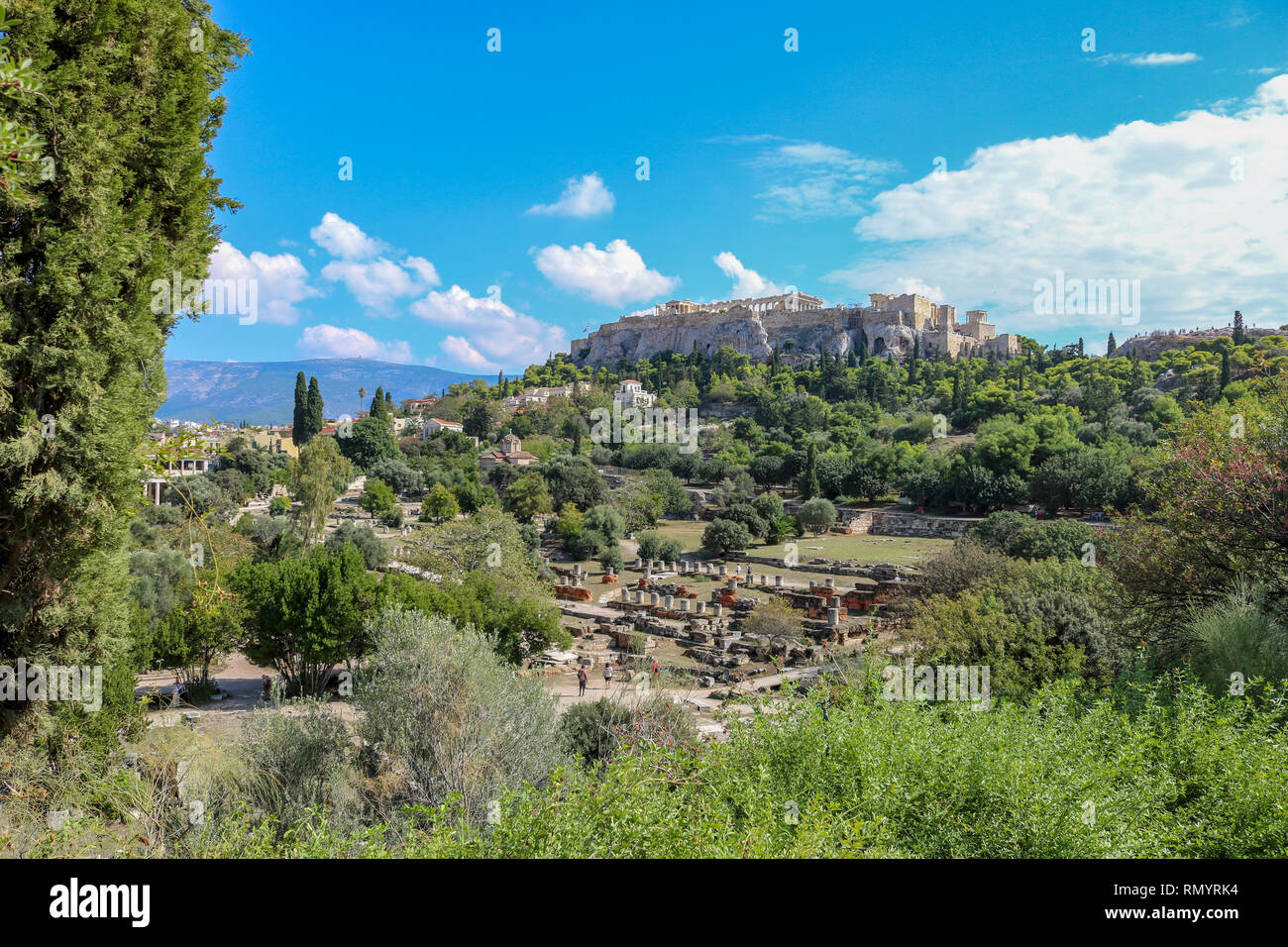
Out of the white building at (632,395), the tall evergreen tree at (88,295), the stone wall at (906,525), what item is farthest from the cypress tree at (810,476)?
the tall evergreen tree at (88,295)

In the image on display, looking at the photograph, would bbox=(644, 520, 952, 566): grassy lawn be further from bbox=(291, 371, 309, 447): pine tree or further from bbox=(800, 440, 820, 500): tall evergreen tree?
bbox=(291, 371, 309, 447): pine tree

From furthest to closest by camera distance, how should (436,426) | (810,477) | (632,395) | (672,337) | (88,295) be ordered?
(672,337)
(632,395)
(436,426)
(810,477)
(88,295)

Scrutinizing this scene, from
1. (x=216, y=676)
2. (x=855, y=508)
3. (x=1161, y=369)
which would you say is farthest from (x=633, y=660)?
(x=1161, y=369)

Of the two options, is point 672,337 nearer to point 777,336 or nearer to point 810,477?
point 777,336

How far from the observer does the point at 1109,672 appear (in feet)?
32.2

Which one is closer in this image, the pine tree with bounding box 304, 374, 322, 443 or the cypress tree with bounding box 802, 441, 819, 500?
Result: the cypress tree with bounding box 802, 441, 819, 500

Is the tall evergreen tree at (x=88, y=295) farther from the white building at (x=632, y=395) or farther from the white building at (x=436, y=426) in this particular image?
the white building at (x=436, y=426)

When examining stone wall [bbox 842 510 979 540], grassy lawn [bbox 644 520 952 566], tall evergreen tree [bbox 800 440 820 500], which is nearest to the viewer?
grassy lawn [bbox 644 520 952 566]

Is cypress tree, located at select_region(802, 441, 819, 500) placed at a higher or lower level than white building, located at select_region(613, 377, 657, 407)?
lower

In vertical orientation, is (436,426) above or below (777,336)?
below

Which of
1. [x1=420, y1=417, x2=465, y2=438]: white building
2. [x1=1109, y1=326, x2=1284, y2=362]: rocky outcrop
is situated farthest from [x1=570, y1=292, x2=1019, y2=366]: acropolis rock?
[x1=420, y1=417, x2=465, y2=438]: white building

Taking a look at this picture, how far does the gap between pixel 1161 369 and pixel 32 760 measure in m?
77.9

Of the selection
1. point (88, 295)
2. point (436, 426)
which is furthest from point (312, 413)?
point (88, 295)
